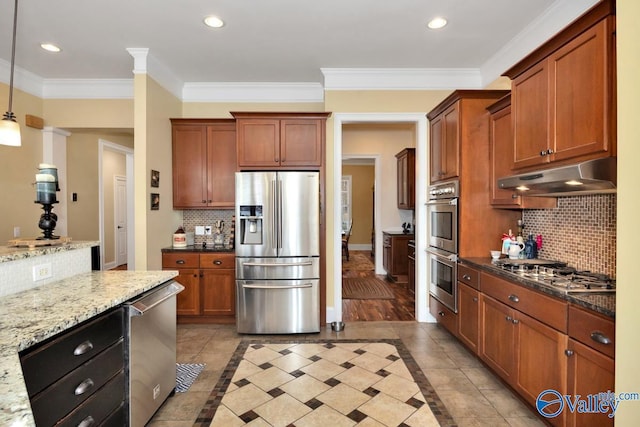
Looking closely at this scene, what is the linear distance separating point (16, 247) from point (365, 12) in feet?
9.65

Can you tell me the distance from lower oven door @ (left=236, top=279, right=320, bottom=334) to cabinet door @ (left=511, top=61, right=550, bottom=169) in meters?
2.28

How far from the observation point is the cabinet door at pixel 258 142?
143 inches

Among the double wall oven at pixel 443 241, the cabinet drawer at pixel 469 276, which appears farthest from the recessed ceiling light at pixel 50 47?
the cabinet drawer at pixel 469 276

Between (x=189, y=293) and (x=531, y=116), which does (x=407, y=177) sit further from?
(x=189, y=293)

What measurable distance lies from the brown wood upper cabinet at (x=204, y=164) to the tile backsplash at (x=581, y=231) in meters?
3.28

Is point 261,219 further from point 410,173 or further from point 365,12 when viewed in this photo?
point 410,173

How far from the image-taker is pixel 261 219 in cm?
344

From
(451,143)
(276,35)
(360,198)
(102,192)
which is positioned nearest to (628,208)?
(451,143)

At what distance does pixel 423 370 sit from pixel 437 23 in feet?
9.68

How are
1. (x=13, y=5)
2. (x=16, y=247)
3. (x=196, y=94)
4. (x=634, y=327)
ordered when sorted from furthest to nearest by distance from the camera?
(x=196, y=94) < (x=13, y=5) < (x=16, y=247) < (x=634, y=327)

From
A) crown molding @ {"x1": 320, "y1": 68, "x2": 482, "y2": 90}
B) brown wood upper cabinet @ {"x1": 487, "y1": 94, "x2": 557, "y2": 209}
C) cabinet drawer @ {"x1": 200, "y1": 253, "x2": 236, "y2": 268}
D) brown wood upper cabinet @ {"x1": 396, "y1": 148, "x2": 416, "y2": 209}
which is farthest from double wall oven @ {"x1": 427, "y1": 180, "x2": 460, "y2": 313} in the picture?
cabinet drawer @ {"x1": 200, "y1": 253, "x2": 236, "y2": 268}

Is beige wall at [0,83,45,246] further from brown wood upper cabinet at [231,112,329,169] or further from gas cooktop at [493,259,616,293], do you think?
gas cooktop at [493,259,616,293]

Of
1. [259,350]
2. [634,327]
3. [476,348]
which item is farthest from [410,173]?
[634,327]

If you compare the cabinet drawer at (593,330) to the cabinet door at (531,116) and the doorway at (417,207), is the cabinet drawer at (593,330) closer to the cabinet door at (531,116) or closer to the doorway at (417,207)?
the cabinet door at (531,116)
